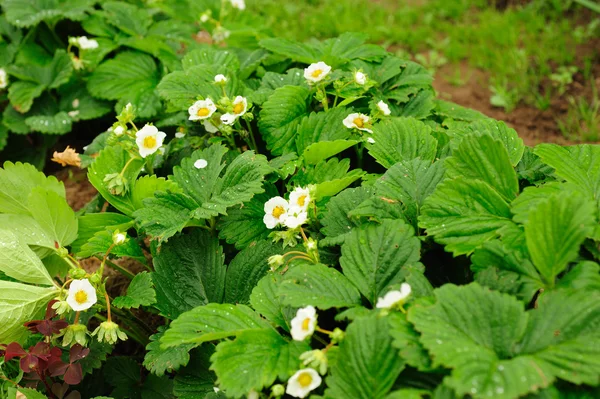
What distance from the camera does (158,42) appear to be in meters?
2.31

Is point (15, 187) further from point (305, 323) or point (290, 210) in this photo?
point (305, 323)

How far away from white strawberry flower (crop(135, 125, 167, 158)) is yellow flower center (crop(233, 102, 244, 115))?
21 centimetres

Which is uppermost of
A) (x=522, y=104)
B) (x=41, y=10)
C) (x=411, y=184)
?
(x=411, y=184)

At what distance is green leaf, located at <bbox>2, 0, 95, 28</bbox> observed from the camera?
244 centimetres

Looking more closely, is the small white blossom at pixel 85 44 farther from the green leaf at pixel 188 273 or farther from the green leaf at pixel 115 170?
the green leaf at pixel 188 273

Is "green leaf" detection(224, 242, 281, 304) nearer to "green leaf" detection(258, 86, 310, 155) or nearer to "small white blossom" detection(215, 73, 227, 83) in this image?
"green leaf" detection(258, 86, 310, 155)

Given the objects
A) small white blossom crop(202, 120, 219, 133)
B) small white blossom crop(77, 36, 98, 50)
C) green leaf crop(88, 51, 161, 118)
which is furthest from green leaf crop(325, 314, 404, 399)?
small white blossom crop(77, 36, 98, 50)

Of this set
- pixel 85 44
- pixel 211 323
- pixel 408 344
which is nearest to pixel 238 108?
pixel 211 323

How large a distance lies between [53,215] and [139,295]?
376mm

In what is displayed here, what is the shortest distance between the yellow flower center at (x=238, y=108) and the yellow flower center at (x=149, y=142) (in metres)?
0.24

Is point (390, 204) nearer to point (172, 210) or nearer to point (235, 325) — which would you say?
point (235, 325)

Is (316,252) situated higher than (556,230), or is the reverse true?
(556,230)

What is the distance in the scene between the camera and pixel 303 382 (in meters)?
1.00

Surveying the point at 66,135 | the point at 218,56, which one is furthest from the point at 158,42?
the point at 66,135
